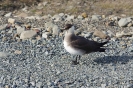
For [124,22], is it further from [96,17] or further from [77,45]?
[77,45]

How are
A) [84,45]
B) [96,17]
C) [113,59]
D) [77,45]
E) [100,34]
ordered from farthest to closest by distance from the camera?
1. [96,17]
2. [100,34]
3. [113,59]
4. [84,45]
5. [77,45]

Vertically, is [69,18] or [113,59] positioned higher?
[113,59]

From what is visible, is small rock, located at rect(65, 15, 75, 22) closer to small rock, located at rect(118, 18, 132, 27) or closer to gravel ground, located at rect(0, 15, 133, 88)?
small rock, located at rect(118, 18, 132, 27)

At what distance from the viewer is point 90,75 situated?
9156mm

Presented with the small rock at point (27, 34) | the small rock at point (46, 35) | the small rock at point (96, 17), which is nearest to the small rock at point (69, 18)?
the small rock at point (96, 17)

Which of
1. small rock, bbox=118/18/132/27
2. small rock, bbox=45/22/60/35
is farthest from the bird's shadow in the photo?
small rock, bbox=118/18/132/27

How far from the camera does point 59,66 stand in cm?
982

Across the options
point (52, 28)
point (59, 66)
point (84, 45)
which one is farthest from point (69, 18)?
point (59, 66)

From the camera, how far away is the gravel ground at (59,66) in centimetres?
884

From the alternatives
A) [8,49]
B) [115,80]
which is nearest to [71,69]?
[115,80]

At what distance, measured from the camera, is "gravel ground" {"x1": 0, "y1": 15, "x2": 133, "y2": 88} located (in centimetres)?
884

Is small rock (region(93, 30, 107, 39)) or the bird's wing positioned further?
small rock (region(93, 30, 107, 39))

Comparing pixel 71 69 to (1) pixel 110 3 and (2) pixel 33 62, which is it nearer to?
(2) pixel 33 62

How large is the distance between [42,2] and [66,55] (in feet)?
19.2
